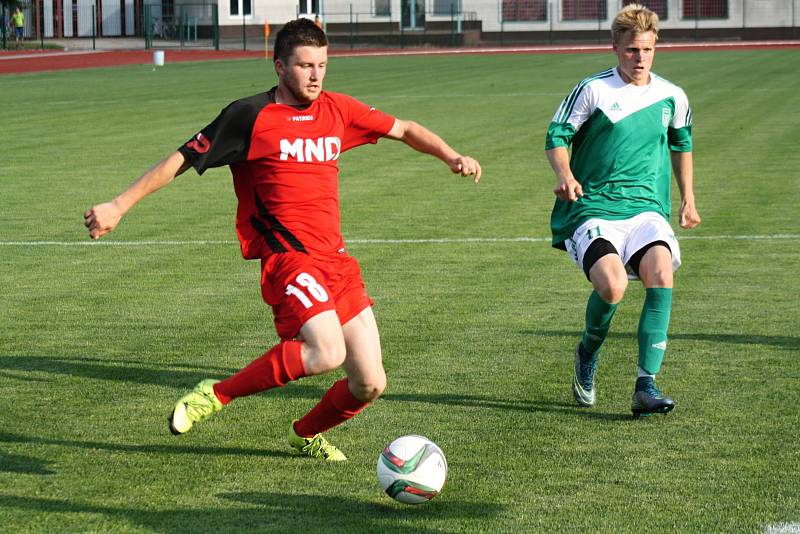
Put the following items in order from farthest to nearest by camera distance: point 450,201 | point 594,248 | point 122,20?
point 122,20
point 450,201
point 594,248

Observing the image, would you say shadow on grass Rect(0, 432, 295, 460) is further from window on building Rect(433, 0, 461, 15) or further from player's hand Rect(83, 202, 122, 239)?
window on building Rect(433, 0, 461, 15)

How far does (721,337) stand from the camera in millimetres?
8672

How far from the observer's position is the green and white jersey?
7.04m

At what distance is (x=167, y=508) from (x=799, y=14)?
6822 centimetres

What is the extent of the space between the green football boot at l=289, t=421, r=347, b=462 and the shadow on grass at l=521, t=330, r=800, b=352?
2.60 meters

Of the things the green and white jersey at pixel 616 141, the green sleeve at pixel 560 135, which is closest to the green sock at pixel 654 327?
the green and white jersey at pixel 616 141

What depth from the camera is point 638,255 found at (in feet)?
22.7

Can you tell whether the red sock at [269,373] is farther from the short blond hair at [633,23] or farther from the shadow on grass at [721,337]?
the shadow on grass at [721,337]

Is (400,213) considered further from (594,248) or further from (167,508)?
(167,508)

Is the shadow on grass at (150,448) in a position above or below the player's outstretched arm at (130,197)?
below

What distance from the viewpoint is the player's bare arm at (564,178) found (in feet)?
21.8

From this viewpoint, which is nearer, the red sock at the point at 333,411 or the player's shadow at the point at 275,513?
the player's shadow at the point at 275,513

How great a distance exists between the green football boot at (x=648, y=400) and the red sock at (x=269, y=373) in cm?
→ 183

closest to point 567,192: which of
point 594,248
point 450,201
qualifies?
point 594,248
